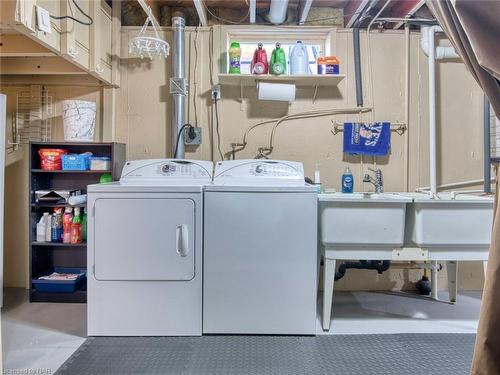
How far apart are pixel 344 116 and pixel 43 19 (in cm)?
230

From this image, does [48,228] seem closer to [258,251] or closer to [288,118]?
[258,251]

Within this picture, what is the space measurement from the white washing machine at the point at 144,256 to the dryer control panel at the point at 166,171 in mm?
384

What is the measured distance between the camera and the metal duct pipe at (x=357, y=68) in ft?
9.62

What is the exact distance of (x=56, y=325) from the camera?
2307 millimetres

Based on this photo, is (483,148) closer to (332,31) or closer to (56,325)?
(332,31)

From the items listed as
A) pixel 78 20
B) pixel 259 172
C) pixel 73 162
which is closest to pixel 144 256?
pixel 259 172

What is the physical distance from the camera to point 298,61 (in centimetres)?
282

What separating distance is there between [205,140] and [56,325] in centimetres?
180

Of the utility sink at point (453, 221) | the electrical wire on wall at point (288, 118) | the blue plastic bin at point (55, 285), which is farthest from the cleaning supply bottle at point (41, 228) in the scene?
the utility sink at point (453, 221)

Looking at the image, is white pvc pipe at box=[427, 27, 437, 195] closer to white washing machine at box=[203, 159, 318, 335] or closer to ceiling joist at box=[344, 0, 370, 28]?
ceiling joist at box=[344, 0, 370, 28]

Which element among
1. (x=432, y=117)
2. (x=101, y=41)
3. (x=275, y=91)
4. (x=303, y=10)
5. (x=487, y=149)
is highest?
(x=303, y=10)

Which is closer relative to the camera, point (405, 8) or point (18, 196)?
point (405, 8)

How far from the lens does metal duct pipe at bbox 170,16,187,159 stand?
9.21 feet

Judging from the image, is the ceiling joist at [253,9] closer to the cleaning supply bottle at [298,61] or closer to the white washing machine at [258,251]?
the cleaning supply bottle at [298,61]
